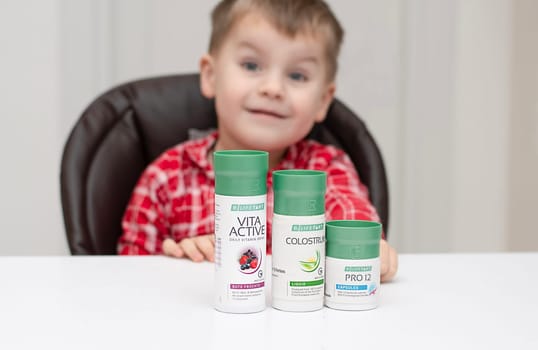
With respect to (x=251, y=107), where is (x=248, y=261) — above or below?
below

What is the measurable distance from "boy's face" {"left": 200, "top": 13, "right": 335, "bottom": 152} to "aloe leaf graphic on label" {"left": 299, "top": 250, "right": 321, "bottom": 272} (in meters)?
0.63

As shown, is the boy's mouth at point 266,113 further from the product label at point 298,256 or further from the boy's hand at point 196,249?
the product label at point 298,256

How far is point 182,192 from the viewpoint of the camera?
1.49m

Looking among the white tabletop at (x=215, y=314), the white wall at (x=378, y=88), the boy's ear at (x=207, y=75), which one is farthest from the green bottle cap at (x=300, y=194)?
the white wall at (x=378, y=88)

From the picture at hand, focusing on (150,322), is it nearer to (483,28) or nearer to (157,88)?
(157,88)

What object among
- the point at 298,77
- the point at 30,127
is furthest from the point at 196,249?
the point at 30,127

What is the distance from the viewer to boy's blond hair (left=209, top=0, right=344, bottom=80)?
4.65 feet

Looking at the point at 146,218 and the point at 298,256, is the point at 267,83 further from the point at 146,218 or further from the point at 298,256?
the point at 298,256

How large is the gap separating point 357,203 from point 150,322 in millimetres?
584

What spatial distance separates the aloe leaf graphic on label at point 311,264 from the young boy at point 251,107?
551mm

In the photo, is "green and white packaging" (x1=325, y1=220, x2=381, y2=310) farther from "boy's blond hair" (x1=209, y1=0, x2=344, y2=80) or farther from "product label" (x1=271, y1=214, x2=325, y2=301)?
"boy's blond hair" (x1=209, y1=0, x2=344, y2=80)

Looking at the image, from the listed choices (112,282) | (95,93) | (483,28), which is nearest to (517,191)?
(483,28)

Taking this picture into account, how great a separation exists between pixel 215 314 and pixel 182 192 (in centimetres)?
73

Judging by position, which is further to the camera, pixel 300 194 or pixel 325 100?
pixel 325 100
